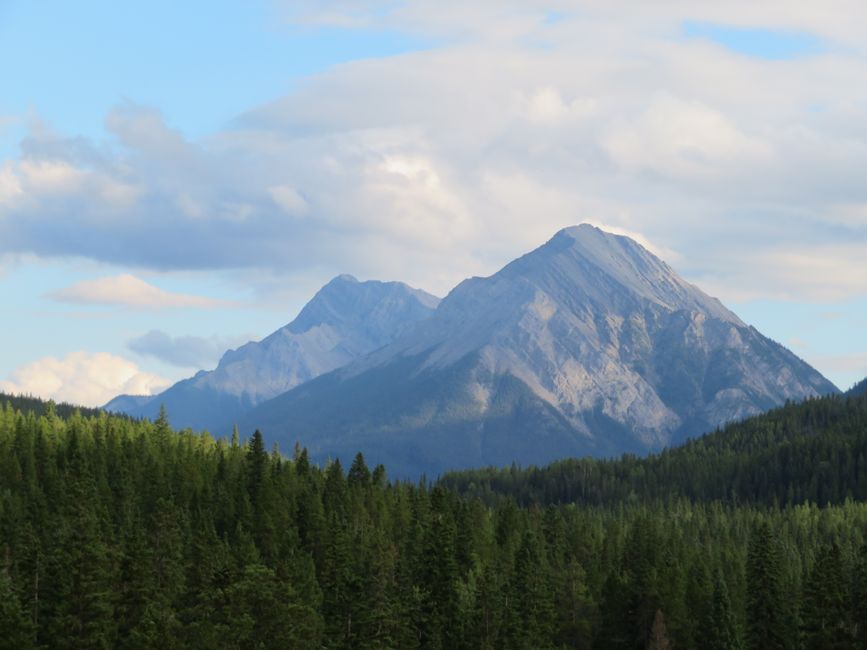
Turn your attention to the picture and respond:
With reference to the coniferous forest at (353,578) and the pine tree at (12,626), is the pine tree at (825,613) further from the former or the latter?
the pine tree at (12,626)

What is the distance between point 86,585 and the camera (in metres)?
97.8

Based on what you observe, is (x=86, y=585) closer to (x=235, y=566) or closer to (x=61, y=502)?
(x=235, y=566)

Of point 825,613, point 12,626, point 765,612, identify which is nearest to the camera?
point 12,626

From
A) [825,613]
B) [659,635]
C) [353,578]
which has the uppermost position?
[353,578]

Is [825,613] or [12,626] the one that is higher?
[12,626]

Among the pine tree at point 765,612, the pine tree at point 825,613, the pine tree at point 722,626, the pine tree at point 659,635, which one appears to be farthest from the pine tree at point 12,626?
the pine tree at point 825,613

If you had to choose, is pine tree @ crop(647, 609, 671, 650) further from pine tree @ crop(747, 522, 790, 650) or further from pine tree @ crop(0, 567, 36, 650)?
pine tree @ crop(0, 567, 36, 650)

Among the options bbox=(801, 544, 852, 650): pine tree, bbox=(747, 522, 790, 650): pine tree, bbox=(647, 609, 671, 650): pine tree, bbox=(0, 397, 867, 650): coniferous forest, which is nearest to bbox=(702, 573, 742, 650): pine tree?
bbox=(0, 397, 867, 650): coniferous forest

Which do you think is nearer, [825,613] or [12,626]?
[12,626]

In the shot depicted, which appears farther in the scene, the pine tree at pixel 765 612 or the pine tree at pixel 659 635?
the pine tree at pixel 659 635

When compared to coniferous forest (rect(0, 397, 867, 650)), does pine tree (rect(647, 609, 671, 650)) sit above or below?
below

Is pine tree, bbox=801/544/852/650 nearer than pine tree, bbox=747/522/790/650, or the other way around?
pine tree, bbox=801/544/852/650

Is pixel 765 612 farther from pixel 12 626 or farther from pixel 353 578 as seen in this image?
pixel 12 626

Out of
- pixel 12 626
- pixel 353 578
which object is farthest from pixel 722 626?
pixel 12 626
